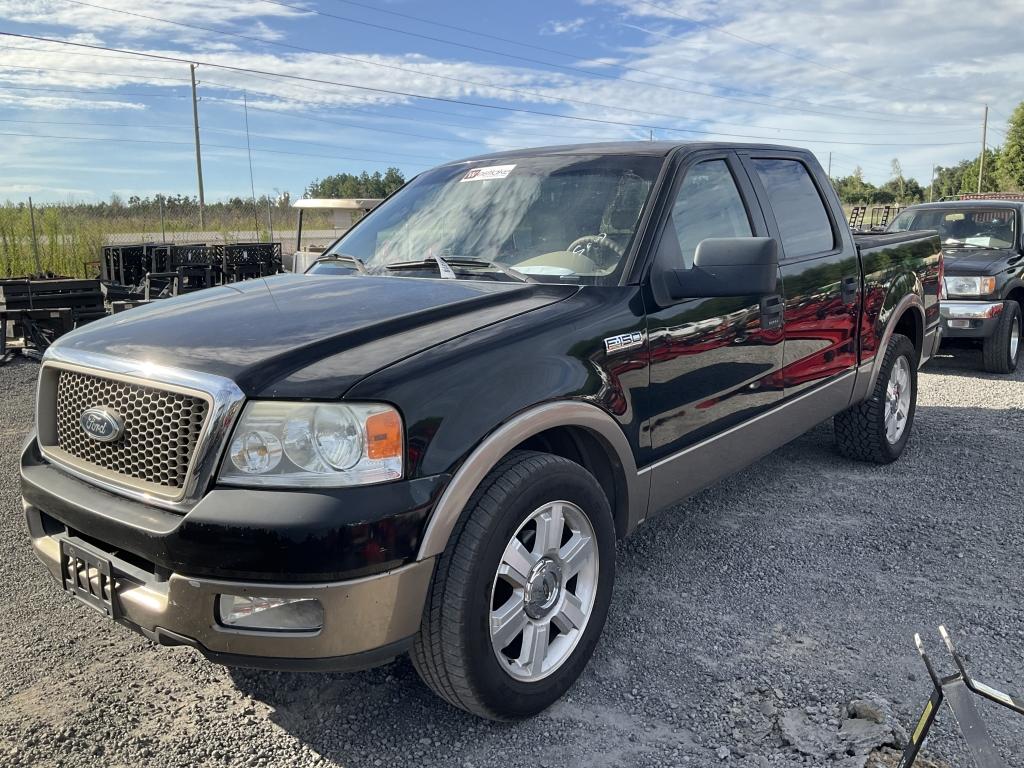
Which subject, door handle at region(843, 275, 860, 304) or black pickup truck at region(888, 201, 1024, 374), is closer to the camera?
door handle at region(843, 275, 860, 304)

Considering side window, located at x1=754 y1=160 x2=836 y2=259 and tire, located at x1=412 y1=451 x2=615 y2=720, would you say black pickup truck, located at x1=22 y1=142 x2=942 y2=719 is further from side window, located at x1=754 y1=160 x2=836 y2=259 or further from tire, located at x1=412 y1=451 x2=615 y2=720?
side window, located at x1=754 y1=160 x2=836 y2=259

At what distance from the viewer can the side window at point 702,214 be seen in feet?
11.0

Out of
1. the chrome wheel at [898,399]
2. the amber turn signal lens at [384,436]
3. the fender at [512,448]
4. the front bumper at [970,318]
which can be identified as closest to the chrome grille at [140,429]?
the amber turn signal lens at [384,436]

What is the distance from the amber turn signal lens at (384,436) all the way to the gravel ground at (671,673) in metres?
1.00

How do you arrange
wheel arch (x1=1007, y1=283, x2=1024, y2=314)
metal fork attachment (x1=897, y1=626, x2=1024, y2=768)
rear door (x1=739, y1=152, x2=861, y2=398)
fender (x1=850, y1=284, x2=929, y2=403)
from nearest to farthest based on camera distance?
metal fork attachment (x1=897, y1=626, x2=1024, y2=768), rear door (x1=739, y1=152, x2=861, y2=398), fender (x1=850, y1=284, x2=929, y2=403), wheel arch (x1=1007, y1=283, x2=1024, y2=314)

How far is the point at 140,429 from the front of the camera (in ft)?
7.96

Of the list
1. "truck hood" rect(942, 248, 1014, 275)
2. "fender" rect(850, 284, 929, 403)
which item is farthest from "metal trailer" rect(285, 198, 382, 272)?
"truck hood" rect(942, 248, 1014, 275)

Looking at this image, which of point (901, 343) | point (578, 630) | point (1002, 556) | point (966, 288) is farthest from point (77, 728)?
point (966, 288)

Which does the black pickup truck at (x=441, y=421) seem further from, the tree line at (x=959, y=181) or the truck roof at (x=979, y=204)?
the tree line at (x=959, y=181)


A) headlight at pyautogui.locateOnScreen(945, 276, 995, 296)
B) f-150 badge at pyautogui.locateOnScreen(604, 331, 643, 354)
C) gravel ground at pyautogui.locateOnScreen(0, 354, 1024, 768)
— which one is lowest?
gravel ground at pyautogui.locateOnScreen(0, 354, 1024, 768)

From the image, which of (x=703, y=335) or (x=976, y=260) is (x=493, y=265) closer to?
(x=703, y=335)

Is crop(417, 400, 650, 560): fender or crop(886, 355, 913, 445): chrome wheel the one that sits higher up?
crop(417, 400, 650, 560): fender

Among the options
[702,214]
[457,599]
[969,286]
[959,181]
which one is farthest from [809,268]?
[959,181]

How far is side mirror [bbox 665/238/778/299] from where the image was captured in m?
3.04
